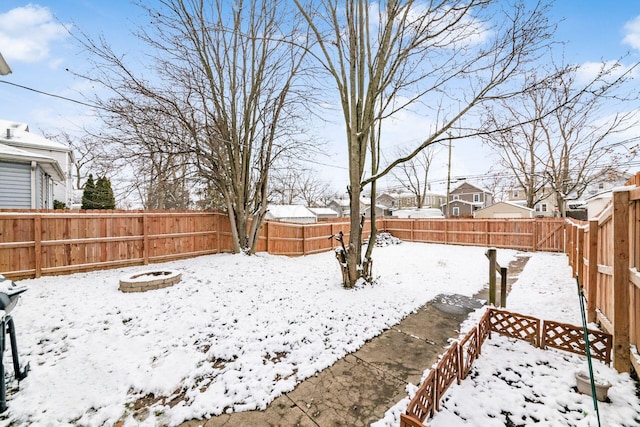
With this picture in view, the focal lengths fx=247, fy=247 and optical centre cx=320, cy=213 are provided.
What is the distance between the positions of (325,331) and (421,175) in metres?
26.4

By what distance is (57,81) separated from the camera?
550 cm

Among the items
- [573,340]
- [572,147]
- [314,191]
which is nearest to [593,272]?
[573,340]

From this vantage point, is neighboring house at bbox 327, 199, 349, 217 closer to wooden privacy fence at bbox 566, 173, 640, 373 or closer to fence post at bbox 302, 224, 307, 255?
fence post at bbox 302, 224, 307, 255

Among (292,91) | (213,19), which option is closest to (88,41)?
(213,19)

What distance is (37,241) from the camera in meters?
5.59

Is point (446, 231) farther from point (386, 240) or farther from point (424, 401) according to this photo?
point (424, 401)

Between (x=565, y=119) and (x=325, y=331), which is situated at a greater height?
→ (x=565, y=119)

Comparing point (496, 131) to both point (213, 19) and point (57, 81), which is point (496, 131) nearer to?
point (213, 19)

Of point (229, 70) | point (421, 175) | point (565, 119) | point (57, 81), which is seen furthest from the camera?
point (421, 175)

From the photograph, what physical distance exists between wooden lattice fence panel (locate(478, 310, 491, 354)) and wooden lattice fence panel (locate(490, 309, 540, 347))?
0.38 ft

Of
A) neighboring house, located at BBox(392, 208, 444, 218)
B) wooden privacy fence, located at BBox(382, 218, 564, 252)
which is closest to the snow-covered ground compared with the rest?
wooden privacy fence, located at BBox(382, 218, 564, 252)

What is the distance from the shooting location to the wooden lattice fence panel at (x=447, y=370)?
7.75 ft

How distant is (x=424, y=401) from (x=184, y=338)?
3.13m

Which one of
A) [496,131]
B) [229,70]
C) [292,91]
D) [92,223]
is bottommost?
[92,223]
